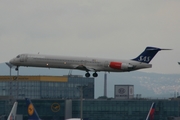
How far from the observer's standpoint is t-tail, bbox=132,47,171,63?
146m

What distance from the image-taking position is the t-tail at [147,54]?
14625 cm

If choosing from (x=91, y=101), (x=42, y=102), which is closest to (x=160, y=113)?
(x=91, y=101)

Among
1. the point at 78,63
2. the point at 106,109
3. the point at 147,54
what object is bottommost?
the point at 106,109

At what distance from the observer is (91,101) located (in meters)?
195

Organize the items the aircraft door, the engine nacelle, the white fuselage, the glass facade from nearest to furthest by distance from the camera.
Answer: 1. the engine nacelle
2. the white fuselage
3. the aircraft door
4. the glass facade

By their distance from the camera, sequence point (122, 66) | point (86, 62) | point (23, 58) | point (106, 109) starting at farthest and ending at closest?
point (106, 109) → point (23, 58) → point (86, 62) → point (122, 66)

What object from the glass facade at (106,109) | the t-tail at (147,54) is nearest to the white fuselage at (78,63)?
the t-tail at (147,54)

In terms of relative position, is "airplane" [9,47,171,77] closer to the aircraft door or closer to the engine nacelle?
the aircraft door

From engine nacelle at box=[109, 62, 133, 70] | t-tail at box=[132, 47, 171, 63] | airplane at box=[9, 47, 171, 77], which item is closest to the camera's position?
engine nacelle at box=[109, 62, 133, 70]

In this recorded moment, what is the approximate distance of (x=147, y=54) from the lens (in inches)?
5802

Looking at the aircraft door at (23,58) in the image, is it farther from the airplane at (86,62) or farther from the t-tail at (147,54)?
the t-tail at (147,54)

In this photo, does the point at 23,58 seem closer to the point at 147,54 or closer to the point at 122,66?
the point at 122,66

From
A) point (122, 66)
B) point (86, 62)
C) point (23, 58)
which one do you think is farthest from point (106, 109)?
point (122, 66)

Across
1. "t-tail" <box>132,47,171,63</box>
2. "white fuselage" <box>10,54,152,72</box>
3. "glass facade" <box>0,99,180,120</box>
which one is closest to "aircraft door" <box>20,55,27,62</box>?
"white fuselage" <box>10,54,152,72</box>
